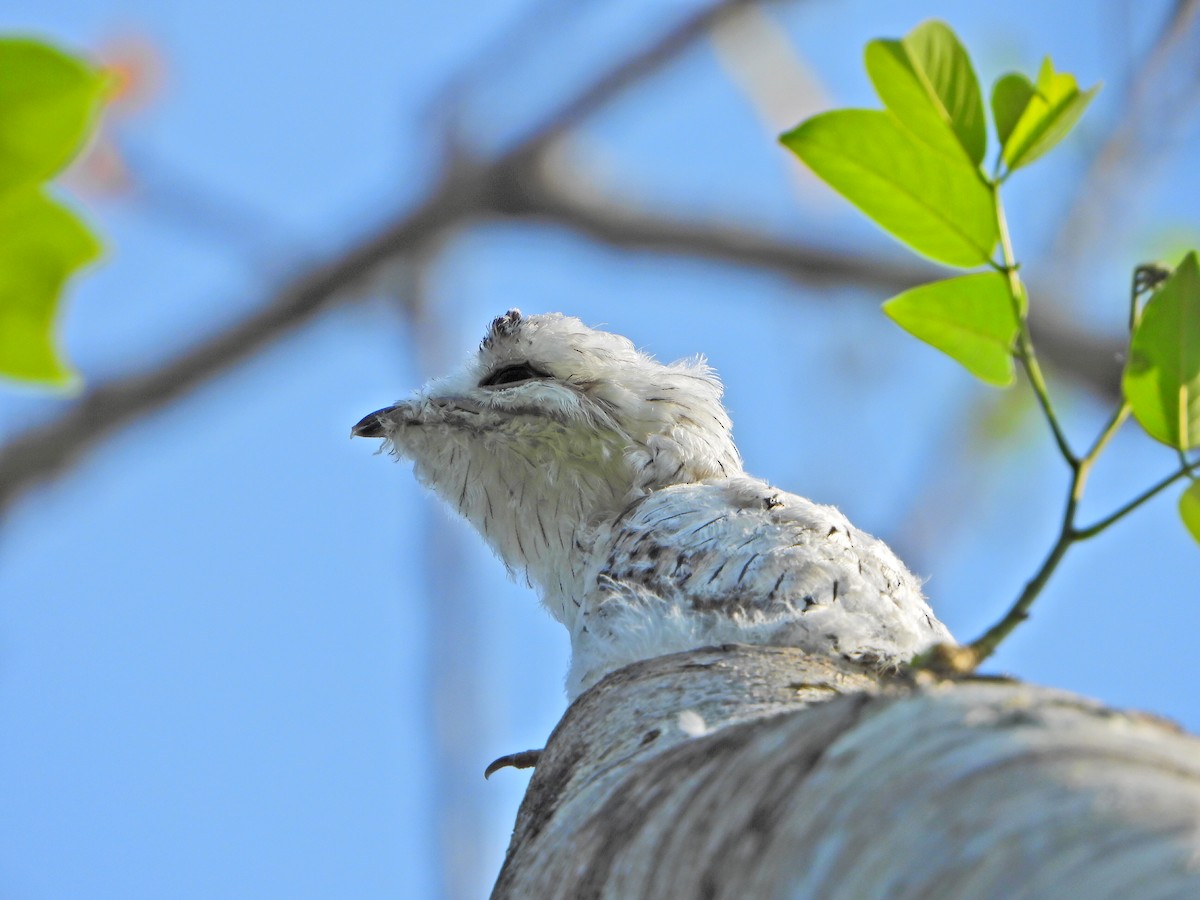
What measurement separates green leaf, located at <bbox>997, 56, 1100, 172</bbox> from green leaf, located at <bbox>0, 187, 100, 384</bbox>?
1.18 metres

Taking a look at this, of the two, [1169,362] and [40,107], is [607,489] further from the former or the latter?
[40,107]

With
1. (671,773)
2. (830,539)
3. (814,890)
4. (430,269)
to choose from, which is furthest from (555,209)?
(814,890)

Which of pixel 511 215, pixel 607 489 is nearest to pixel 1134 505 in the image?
pixel 607 489

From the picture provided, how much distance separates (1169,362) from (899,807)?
732 millimetres

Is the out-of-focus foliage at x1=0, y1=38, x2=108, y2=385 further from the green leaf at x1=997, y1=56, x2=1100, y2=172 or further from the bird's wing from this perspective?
the bird's wing

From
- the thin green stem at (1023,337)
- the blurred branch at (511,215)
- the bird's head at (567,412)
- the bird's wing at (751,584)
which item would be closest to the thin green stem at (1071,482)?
the thin green stem at (1023,337)

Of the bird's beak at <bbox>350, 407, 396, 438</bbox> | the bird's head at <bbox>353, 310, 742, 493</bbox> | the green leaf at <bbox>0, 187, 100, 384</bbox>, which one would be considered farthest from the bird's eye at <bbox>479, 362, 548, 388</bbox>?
the green leaf at <bbox>0, 187, 100, 384</bbox>

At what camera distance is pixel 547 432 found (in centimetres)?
332

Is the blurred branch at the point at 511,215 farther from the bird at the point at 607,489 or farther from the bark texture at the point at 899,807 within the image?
the bark texture at the point at 899,807

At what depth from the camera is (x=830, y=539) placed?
269cm

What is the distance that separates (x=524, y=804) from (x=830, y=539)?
1.10 metres

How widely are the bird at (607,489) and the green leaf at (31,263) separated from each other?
1.73 meters

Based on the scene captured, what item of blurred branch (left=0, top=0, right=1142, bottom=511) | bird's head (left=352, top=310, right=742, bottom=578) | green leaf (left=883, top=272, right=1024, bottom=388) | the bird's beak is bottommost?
green leaf (left=883, top=272, right=1024, bottom=388)

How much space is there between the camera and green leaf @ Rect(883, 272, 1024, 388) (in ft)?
5.20
